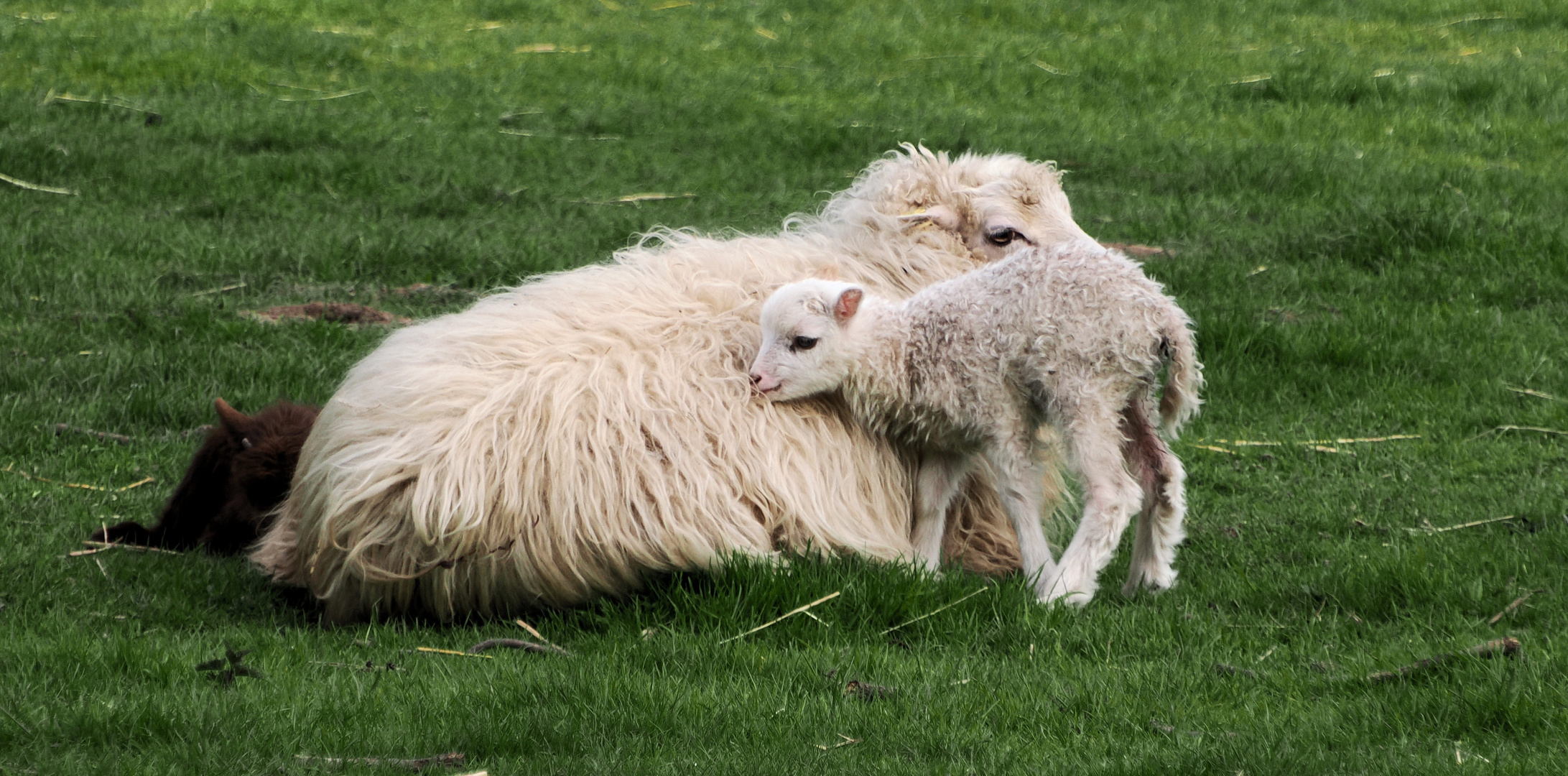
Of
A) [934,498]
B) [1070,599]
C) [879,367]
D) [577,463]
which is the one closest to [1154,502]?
[1070,599]

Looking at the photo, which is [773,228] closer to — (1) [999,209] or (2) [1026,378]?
(1) [999,209]

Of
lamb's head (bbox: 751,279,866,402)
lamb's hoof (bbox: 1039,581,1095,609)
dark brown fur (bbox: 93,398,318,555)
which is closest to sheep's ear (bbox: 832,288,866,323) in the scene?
lamb's head (bbox: 751,279,866,402)

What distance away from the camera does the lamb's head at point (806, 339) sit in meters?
4.87

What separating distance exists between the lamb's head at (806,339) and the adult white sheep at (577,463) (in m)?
0.11

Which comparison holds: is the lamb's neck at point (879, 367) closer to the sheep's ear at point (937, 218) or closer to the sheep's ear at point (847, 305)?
the sheep's ear at point (847, 305)

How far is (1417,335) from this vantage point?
8156 millimetres

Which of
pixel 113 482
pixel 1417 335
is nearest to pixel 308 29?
pixel 113 482

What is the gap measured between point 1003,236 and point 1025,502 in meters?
1.33

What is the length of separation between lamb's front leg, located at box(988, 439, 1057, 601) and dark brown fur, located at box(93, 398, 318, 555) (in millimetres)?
2435

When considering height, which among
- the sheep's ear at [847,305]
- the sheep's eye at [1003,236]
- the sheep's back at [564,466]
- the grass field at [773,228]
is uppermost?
the sheep's ear at [847,305]

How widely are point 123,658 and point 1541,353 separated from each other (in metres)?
6.80

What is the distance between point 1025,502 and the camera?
16.1ft

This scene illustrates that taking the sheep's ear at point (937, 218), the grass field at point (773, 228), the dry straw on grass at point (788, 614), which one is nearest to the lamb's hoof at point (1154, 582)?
the grass field at point (773, 228)

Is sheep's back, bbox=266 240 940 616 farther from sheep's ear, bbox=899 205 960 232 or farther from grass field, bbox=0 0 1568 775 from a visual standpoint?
sheep's ear, bbox=899 205 960 232
